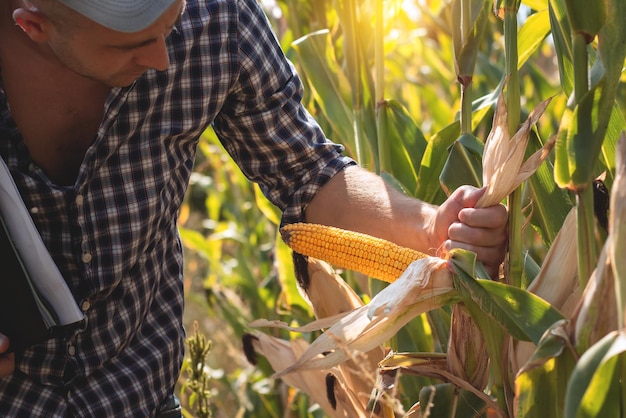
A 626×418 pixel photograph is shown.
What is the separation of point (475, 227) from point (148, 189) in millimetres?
619

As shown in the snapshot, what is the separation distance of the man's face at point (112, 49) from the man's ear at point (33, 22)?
0.6 inches

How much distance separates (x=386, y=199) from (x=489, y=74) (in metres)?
1.46

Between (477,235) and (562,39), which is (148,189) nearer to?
(477,235)

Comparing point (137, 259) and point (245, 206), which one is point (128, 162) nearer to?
point (137, 259)

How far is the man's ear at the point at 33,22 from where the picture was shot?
1355 mm

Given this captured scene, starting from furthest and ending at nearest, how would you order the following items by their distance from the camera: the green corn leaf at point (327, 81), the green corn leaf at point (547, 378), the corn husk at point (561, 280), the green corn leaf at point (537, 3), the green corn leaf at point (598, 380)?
1. the green corn leaf at point (327, 81)
2. the green corn leaf at point (537, 3)
3. the corn husk at point (561, 280)
4. the green corn leaf at point (547, 378)
5. the green corn leaf at point (598, 380)

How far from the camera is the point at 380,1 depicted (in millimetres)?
1800

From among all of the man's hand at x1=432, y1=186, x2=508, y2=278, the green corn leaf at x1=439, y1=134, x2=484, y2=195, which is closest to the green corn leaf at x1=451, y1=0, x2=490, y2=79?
the green corn leaf at x1=439, y1=134, x2=484, y2=195

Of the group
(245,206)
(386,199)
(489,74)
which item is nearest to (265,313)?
(245,206)

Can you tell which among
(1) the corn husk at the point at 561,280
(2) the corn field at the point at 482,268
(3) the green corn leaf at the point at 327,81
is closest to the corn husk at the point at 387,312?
(2) the corn field at the point at 482,268

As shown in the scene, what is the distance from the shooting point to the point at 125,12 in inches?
50.6

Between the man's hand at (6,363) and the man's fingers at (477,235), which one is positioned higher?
the man's fingers at (477,235)

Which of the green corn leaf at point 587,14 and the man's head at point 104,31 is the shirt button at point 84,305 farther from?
the green corn leaf at point 587,14

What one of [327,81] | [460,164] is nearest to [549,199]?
[460,164]
